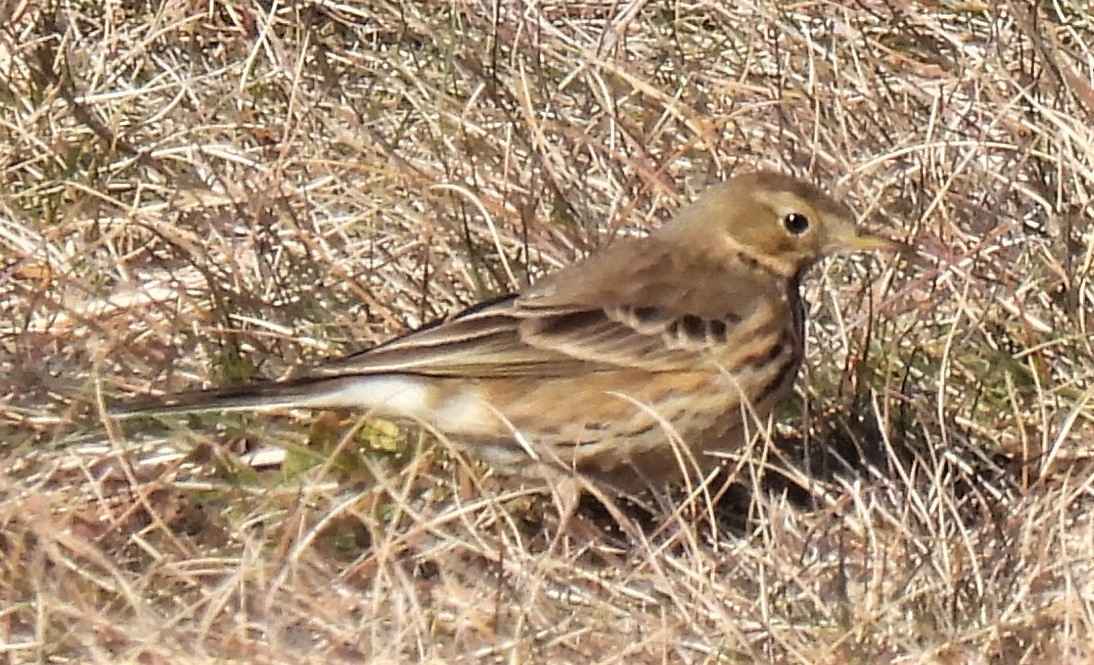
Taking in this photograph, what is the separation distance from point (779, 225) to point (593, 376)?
53cm

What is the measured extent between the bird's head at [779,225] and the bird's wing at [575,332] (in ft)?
0.40

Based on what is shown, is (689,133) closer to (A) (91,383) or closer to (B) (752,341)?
(B) (752,341)

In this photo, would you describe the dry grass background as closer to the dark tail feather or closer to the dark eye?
the dark tail feather

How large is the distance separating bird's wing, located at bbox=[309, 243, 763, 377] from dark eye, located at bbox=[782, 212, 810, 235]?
0.16m

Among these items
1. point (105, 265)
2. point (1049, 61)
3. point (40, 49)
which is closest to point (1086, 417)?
point (1049, 61)

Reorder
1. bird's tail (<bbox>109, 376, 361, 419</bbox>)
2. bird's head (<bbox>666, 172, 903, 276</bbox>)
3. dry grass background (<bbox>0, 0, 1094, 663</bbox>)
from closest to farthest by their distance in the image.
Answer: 1. dry grass background (<bbox>0, 0, 1094, 663</bbox>)
2. bird's tail (<bbox>109, 376, 361, 419</bbox>)
3. bird's head (<bbox>666, 172, 903, 276</bbox>)

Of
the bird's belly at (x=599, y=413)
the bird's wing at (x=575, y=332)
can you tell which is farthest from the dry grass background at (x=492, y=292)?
the bird's wing at (x=575, y=332)

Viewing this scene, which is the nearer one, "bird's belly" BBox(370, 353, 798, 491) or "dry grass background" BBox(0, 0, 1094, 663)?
"dry grass background" BBox(0, 0, 1094, 663)

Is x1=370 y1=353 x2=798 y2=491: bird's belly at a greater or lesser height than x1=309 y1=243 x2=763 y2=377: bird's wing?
lesser

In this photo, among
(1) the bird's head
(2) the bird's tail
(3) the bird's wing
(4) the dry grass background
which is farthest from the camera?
(1) the bird's head

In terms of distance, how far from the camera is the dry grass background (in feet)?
12.8

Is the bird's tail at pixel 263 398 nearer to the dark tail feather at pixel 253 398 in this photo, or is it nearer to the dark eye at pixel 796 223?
the dark tail feather at pixel 253 398

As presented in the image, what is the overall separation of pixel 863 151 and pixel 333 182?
4.17ft

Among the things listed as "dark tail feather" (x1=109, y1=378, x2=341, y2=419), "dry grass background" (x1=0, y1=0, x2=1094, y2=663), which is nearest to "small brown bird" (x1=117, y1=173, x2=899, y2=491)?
"dark tail feather" (x1=109, y1=378, x2=341, y2=419)
